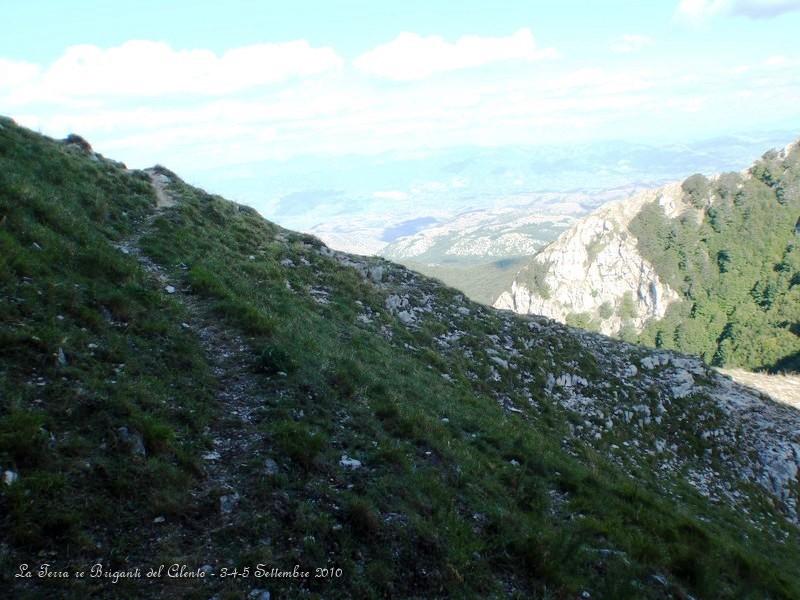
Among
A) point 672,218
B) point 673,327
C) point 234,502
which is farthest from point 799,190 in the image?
point 234,502

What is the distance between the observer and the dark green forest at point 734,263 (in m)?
140

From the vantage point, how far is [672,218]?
191 m

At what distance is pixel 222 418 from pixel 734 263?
196m

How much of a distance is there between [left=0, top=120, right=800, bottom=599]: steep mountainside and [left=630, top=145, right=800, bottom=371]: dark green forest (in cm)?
13799

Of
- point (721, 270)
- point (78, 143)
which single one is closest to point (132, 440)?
point (78, 143)

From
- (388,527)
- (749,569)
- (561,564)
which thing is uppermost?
(388,527)

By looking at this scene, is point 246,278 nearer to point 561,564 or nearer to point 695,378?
point 561,564

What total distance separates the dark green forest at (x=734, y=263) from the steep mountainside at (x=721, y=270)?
0.97 ft

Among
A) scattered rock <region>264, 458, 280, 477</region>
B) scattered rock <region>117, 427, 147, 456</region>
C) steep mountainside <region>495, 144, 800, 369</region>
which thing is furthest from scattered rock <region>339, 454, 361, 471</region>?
steep mountainside <region>495, 144, 800, 369</region>

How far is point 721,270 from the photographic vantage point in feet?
555

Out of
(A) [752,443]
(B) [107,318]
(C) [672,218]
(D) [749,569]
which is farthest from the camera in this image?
(C) [672,218]

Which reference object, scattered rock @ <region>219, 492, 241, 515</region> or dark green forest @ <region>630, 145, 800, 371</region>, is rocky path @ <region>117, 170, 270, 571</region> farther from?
dark green forest @ <region>630, 145, 800, 371</region>

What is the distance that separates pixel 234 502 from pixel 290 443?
1.73 m

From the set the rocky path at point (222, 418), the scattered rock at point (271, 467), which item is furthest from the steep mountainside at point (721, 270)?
the scattered rock at point (271, 467)
